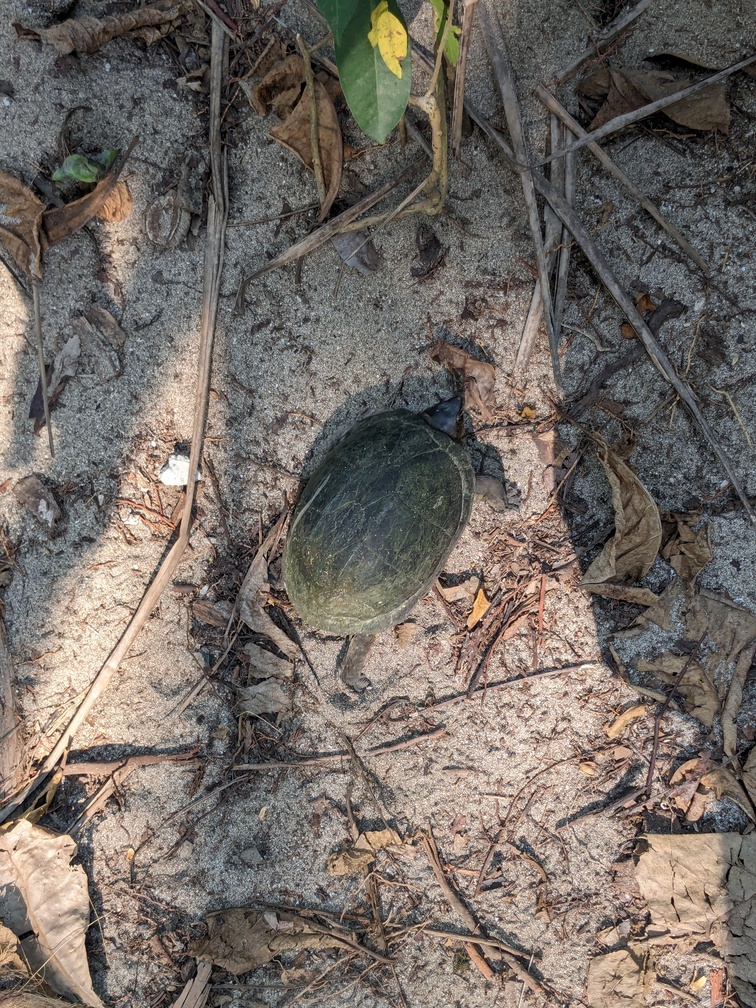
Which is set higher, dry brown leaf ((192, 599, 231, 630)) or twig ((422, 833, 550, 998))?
dry brown leaf ((192, 599, 231, 630))

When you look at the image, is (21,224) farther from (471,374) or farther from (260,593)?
(471,374)

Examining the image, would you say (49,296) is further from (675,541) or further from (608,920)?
(608,920)

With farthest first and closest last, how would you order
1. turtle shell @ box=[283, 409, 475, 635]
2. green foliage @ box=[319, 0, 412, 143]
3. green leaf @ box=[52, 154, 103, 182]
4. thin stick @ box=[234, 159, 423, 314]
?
thin stick @ box=[234, 159, 423, 314]
green leaf @ box=[52, 154, 103, 182]
turtle shell @ box=[283, 409, 475, 635]
green foliage @ box=[319, 0, 412, 143]

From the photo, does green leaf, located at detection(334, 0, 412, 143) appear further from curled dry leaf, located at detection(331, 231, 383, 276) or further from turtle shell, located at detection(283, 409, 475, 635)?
turtle shell, located at detection(283, 409, 475, 635)

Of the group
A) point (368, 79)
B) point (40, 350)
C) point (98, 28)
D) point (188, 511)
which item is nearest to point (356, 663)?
point (188, 511)

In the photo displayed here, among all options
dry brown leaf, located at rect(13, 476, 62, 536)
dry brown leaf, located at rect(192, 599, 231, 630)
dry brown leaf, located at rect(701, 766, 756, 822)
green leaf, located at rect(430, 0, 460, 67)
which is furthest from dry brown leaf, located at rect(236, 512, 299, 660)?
dry brown leaf, located at rect(701, 766, 756, 822)

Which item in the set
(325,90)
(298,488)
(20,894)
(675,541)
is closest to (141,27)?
(325,90)
